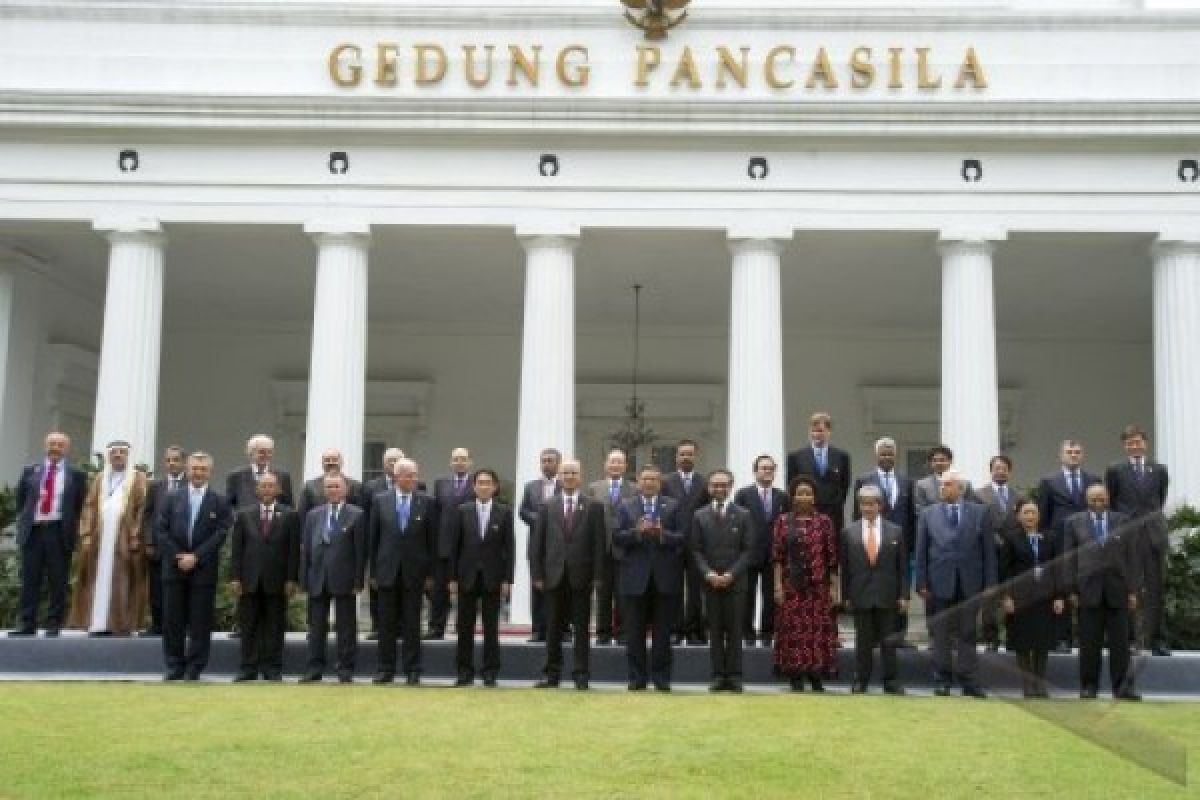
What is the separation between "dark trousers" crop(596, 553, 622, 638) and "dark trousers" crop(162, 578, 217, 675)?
331cm

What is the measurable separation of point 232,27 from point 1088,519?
1243 centimetres

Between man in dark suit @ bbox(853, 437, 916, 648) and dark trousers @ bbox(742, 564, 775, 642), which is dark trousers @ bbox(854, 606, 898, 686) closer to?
dark trousers @ bbox(742, 564, 775, 642)

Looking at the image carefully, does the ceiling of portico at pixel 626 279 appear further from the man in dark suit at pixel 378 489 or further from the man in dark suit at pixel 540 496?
the man in dark suit at pixel 378 489

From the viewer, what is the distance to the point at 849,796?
6.16 metres

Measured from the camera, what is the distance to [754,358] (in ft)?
54.2

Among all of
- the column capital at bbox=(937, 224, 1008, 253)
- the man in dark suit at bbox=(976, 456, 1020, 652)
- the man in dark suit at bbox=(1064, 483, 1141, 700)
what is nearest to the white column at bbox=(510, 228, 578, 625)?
the column capital at bbox=(937, 224, 1008, 253)

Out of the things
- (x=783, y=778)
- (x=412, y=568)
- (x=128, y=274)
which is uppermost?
(x=128, y=274)

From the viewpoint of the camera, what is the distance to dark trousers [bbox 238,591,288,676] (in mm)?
11125

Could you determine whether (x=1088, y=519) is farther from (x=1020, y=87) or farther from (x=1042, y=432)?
(x=1042, y=432)

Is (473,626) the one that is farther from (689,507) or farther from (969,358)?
(969,358)

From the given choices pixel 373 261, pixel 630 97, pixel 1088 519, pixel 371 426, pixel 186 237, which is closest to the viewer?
pixel 1088 519

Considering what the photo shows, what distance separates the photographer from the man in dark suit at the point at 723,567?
10.8 meters

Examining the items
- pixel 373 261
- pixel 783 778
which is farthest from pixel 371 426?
pixel 783 778

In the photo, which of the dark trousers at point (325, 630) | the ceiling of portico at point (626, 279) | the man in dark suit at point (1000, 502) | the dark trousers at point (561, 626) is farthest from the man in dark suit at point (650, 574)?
the ceiling of portico at point (626, 279)
